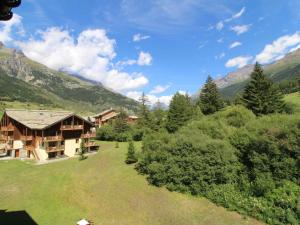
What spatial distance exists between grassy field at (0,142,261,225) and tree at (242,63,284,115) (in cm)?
3063

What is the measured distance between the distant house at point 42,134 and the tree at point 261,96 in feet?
122

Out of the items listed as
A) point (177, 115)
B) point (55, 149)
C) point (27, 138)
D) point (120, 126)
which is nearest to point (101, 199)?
point (55, 149)

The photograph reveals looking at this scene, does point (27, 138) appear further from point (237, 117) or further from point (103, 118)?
point (103, 118)

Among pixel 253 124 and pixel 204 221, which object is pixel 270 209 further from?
pixel 253 124

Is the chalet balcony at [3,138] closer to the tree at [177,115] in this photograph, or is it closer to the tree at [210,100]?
the tree at [177,115]

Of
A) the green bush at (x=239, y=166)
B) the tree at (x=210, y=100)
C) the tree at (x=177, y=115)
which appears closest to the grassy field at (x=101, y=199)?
the green bush at (x=239, y=166)

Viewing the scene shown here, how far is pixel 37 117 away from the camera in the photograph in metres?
61.0

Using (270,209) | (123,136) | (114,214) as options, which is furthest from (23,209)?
(123,136)

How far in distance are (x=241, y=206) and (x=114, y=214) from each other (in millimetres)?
12802

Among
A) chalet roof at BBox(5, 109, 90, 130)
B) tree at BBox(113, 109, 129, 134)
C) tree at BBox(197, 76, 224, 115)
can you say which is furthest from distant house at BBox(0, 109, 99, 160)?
tree at BBox(197, 76, 224, 115)

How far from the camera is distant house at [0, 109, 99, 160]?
54688 mm

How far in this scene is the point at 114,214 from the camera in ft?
90.5

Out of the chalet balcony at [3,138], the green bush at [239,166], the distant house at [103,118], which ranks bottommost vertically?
the green bush at [239,166]

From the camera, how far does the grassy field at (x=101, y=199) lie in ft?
85.4
